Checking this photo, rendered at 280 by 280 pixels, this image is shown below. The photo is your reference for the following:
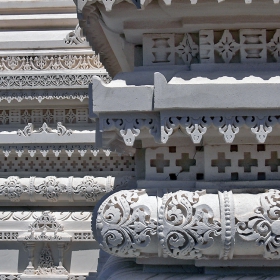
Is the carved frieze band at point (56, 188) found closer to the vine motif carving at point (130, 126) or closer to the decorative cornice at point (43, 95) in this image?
the decorative cornice at point (43, 95)

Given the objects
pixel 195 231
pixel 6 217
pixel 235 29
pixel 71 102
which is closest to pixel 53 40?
pixel 71 102

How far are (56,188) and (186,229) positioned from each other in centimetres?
391

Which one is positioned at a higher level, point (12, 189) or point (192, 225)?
point (192, 225)

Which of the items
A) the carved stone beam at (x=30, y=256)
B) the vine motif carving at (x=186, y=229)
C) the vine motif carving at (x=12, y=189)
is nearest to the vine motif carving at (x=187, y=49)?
the vine motif carving at (x=186, y=229)

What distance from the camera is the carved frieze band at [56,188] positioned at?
6.09m

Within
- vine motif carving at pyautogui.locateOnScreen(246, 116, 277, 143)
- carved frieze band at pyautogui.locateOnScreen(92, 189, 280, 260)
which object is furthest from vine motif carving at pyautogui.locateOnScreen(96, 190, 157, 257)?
vine motif carving at pyautogui.locateOnScreen(246, 116, 277, 143)

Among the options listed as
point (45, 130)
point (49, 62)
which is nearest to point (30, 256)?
point (45, 130)

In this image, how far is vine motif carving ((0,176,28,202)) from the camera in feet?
20.1

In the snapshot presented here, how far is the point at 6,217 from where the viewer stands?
6258mm

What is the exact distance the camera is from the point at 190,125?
2.39 metres

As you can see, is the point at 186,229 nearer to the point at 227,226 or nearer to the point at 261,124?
the point at 227,226

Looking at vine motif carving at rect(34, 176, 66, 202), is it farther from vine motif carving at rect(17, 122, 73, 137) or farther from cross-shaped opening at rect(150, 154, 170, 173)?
cross-shaped opening at rect(150, 154, 170, 173)

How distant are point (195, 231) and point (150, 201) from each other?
0.77 feet

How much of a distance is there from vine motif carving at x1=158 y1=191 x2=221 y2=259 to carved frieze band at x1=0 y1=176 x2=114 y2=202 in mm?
3674
